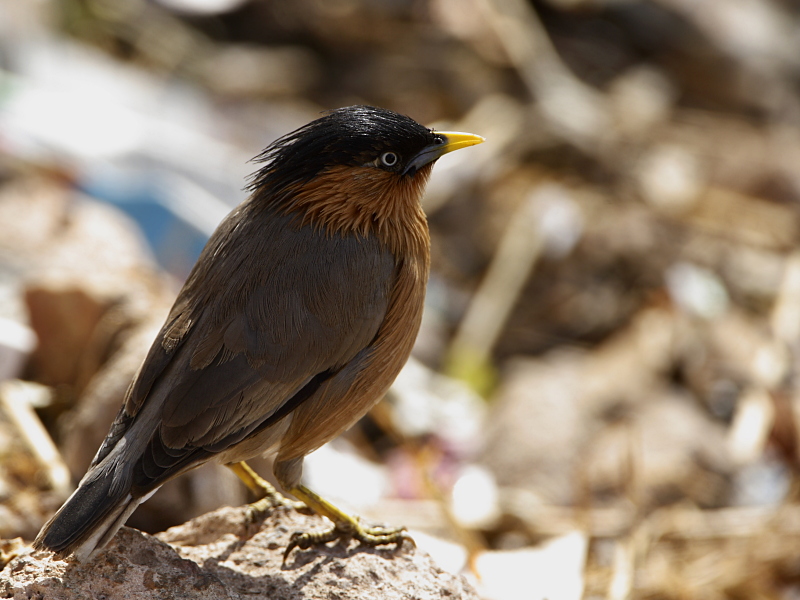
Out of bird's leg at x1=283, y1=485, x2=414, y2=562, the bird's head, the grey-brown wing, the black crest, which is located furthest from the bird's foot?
the black crest

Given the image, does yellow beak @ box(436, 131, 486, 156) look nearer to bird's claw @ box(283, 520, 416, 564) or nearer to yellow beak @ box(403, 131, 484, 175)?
yellow beak @ box(403, 131, 484, 175)

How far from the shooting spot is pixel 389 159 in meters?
3.53

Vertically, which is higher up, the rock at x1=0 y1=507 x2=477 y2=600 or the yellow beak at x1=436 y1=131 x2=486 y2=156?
the yellow beak at x1=436 y1=131 x2=486 y2=156

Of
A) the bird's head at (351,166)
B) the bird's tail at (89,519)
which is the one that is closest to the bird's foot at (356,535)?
the bird's tail at (89,519)

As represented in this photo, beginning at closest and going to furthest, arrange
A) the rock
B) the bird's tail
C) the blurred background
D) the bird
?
the bird's tail, the rock, the bird, the blurred background

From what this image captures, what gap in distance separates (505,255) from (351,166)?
4.42 meters

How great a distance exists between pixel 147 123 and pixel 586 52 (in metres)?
Answer: 4.88

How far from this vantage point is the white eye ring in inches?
138

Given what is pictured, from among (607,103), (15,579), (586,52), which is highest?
(586,52)

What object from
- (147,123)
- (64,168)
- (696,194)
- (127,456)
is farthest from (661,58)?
(127,456)

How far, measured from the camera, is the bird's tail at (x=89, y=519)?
290 cm

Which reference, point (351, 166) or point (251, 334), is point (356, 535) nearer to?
point (251, 334)

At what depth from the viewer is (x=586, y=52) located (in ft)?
34.1

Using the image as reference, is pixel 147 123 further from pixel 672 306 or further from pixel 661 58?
pixel 661 58
